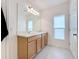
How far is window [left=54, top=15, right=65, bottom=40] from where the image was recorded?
14.3 feet

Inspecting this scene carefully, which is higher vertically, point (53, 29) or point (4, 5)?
point (4, 5)

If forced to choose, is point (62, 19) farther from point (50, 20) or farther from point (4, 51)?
point (4, 51)

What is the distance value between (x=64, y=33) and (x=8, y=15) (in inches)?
123

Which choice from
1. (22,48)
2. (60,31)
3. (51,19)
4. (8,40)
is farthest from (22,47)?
A: (51,19)

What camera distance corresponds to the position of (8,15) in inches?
79.0

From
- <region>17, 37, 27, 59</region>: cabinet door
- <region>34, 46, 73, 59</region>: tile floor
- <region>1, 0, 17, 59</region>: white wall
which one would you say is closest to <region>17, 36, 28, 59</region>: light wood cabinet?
<region>17, 37, 27, 59</region>: cabinet door

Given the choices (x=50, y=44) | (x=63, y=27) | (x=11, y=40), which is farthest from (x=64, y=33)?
(x=11, y=40)

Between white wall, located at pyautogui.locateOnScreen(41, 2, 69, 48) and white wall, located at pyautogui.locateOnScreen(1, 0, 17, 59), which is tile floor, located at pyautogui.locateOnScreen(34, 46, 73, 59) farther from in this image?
white wall, located at pyautogui.locateOnScreen(1, 0, 17, 59)

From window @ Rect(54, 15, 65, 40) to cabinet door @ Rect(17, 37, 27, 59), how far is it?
2569mm

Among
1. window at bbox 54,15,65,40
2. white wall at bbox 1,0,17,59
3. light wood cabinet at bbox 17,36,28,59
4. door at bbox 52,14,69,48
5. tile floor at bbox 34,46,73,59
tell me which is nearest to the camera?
white wall at bbox 1,0,17,59

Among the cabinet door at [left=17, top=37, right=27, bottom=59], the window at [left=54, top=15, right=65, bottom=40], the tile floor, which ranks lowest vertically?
the tile floor

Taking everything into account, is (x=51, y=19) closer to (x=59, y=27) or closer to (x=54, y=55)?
(x=59, y=27)

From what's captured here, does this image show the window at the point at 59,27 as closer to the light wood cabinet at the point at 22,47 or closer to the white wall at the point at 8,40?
the light wood cabinet at the point at 22,47

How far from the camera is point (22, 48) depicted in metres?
2.44
